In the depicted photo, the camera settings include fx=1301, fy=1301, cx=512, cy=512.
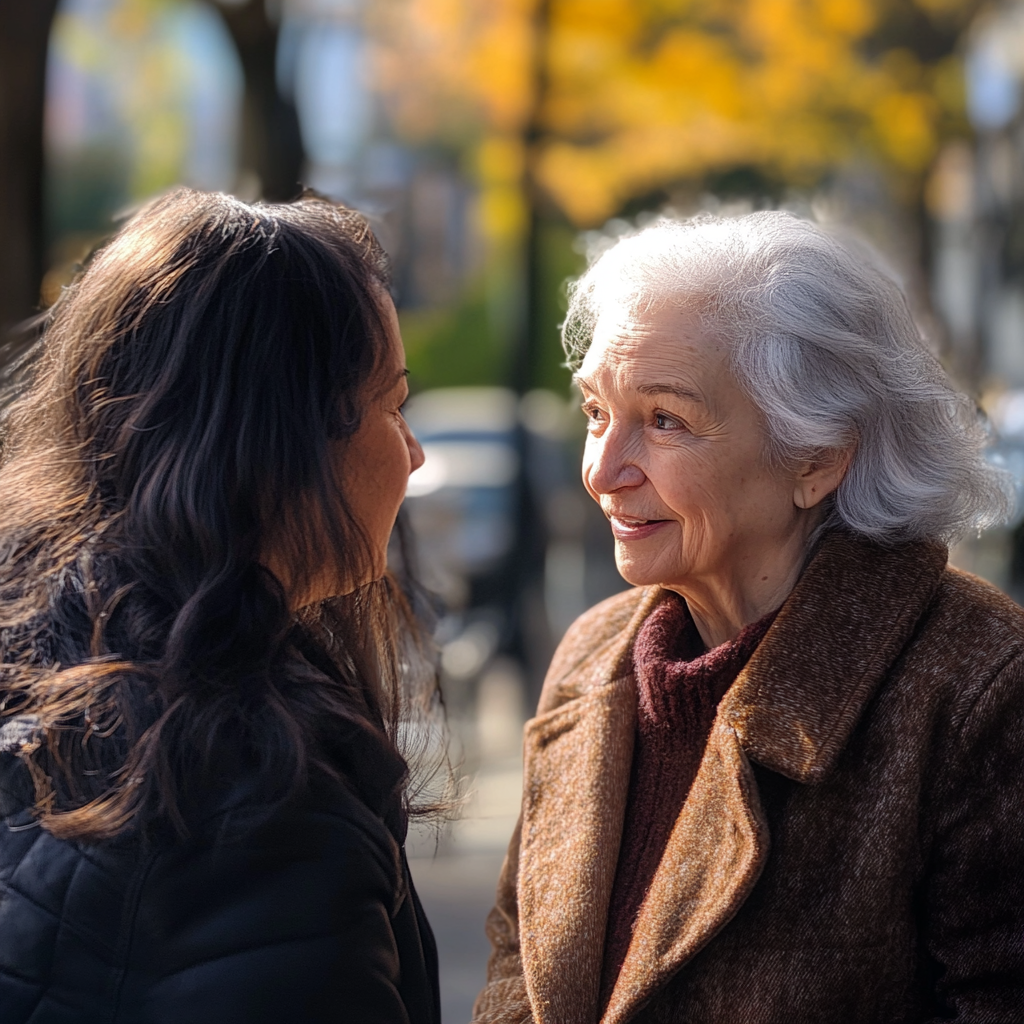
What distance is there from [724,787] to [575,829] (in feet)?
1.06

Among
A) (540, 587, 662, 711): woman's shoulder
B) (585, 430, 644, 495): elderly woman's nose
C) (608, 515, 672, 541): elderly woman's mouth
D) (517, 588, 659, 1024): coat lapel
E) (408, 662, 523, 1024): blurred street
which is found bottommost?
(408, 662, 523, 1024): blurred street

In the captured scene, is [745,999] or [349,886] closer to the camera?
[349,886]

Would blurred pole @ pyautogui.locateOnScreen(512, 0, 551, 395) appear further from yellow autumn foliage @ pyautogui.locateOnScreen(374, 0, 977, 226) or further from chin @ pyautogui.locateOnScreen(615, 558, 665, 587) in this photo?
chin @ pyautogui.locateOnScreen(615, 558, 665, 587)

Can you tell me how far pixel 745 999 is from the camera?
1976mm

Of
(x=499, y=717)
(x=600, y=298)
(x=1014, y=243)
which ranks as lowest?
(x=499, y=717)

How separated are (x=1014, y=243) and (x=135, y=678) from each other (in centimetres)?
1637

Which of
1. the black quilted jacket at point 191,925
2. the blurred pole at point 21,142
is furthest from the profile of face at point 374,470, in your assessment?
the blurred pole at point 21,142

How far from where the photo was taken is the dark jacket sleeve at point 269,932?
1.52m

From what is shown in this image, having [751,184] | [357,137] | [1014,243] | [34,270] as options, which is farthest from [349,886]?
[357,137]

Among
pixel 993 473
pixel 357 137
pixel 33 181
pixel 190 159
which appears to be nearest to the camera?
pixel 993 473

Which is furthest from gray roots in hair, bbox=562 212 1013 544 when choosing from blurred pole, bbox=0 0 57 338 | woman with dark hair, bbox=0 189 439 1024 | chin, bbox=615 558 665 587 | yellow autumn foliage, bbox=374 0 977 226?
yellow autumn foliage, bbox=374 0 977 226

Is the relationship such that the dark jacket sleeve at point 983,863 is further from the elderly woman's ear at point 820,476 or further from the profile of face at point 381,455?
the profile of face at point 381,455

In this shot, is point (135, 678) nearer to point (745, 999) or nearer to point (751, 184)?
point (745, 999)

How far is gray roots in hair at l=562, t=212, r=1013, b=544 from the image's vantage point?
2.14m
